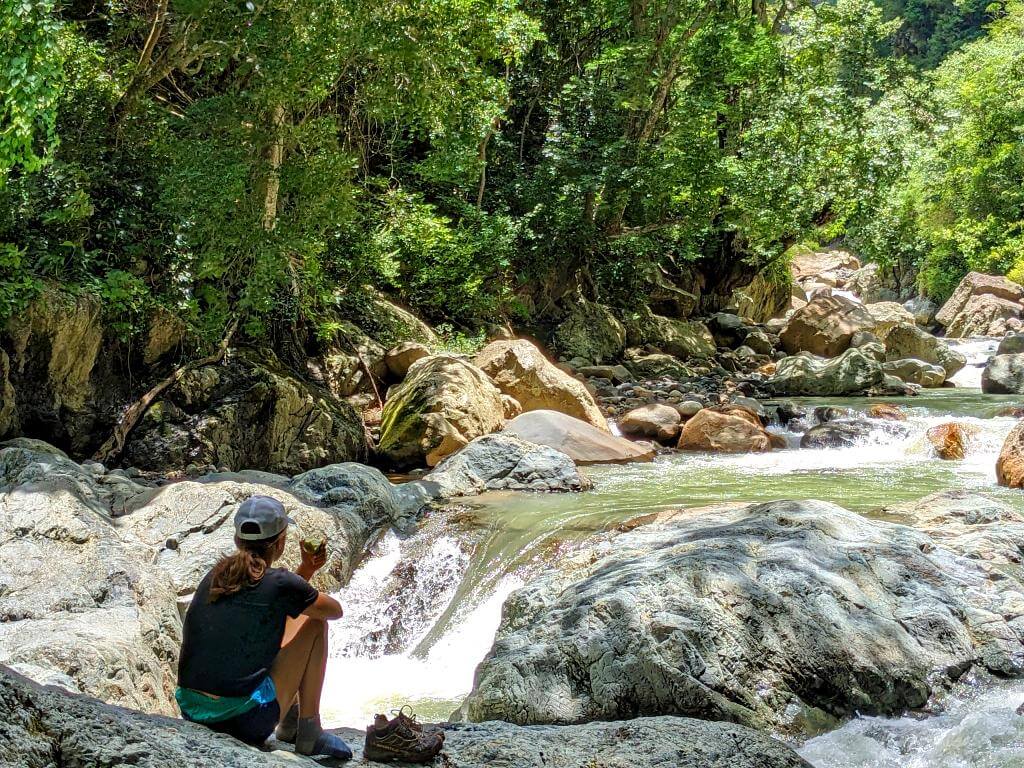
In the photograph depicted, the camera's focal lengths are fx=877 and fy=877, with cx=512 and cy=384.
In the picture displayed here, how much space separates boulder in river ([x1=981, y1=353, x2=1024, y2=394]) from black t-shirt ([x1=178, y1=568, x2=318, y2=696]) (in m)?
15.5

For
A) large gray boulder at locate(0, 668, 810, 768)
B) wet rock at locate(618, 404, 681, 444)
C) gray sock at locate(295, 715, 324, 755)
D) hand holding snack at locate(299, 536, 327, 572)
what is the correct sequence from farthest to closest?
wet rock at locate(618, 404, 681, 444), hand holding snack at locate(299, 536, 327, 572), gray sock at locate(295, 715, 324, 755), large gray boulder at locate(0, 668, 810, 768)

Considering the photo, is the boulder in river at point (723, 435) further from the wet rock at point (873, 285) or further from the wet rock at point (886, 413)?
the wet rock at point (873, 285)

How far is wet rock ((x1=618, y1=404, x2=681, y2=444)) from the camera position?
12.4m

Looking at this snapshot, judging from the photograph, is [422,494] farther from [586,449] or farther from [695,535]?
[695,535]

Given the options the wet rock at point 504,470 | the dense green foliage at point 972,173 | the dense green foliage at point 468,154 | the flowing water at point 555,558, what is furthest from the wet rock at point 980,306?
the wet rock at point 504,470

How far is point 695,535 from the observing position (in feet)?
17.6

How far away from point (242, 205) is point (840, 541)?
744cm

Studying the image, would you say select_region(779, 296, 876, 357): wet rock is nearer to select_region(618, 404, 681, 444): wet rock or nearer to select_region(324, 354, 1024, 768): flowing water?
select_region(324, 354, 1024, 768): flowing water

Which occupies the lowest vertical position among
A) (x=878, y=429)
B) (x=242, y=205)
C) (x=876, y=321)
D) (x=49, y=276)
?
(x=878, y=429)

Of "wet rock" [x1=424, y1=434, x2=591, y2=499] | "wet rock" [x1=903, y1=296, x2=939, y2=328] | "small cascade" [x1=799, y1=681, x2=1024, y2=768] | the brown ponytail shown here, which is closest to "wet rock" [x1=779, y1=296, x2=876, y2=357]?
"wet rock" [x1=903, y1=296, x2=939, y2=328]

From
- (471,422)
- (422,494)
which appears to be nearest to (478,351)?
(471,422)

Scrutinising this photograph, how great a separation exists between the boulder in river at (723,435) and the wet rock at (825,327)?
8939 millimetres

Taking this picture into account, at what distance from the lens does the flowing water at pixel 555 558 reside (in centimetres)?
374

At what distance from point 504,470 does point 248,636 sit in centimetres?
641
